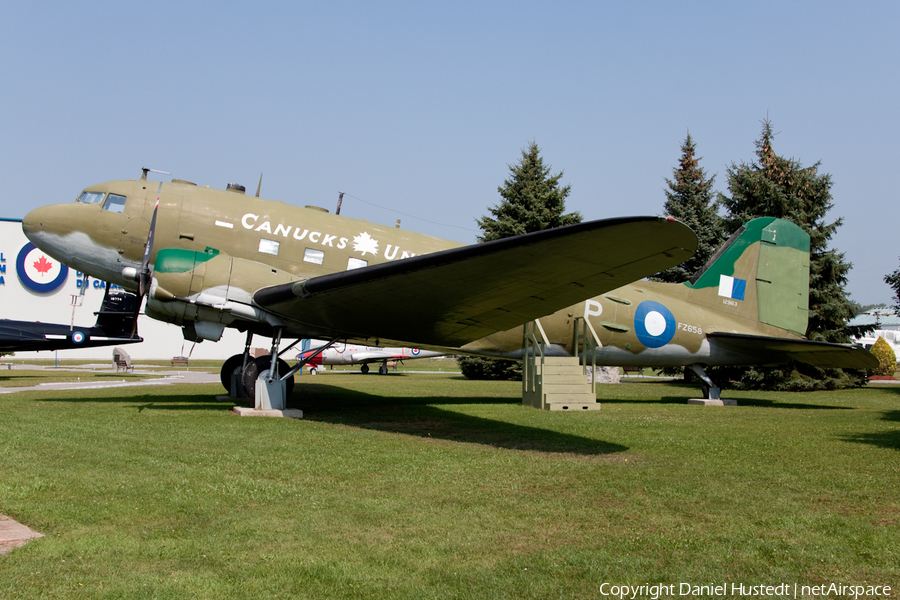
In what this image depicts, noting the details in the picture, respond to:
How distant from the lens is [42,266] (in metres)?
45.9

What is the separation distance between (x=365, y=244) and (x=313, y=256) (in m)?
1.10

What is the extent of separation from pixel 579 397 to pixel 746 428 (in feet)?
9.84

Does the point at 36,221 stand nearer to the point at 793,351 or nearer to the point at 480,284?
the point at 480,284

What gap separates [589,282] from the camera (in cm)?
910

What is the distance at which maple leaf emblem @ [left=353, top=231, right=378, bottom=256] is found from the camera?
43.9 ft

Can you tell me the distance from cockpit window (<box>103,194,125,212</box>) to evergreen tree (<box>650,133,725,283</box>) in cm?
2034

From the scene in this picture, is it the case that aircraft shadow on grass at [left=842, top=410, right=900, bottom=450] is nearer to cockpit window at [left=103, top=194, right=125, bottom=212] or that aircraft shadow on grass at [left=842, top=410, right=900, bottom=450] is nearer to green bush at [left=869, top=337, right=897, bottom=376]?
cockpit window at [left=103, top=194, right=125, bottom=212]

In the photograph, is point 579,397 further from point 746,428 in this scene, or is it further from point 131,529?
point 131,529

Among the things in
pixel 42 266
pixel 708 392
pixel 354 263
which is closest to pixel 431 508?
pixel 354 263

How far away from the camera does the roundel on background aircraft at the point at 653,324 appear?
619 inches

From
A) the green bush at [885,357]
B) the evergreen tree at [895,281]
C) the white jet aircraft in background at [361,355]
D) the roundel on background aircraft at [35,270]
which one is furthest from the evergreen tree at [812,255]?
the roundel on background aircraft at [35,270]

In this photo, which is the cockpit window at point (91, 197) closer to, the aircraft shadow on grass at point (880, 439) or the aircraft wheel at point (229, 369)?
the aircraft wheel at point (229, 369)

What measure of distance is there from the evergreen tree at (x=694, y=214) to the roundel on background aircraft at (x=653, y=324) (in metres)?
10.8

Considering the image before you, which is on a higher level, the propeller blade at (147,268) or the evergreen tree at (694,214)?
the evergreen tree at (694,214)
